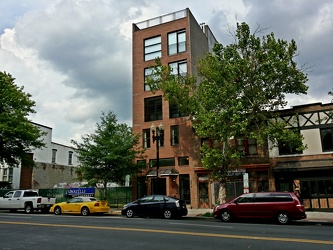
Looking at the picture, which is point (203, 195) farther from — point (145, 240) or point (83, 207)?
point (145, 240)

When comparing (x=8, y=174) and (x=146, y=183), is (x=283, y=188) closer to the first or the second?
(x=146, y=183)

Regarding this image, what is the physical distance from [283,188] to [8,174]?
32659 mm

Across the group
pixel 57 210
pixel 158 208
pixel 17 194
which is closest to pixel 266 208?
pixel 158 208

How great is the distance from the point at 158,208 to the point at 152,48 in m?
19.4

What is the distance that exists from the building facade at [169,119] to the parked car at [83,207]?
6.79 meters

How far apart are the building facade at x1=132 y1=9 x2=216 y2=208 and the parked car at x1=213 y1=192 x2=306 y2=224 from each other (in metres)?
9.21

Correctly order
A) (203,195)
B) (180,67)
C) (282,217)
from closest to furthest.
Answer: (282,217) < (203,195) < (180,67)

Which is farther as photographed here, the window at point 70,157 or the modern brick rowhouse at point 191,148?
the window at point 70,157

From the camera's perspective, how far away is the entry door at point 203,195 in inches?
1073

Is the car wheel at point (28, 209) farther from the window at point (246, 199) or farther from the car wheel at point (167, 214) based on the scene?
the window at point (246, 199)

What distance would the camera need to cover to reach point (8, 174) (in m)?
39.8

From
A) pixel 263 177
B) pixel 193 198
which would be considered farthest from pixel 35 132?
pixel 263 177

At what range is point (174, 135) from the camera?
1192 inches

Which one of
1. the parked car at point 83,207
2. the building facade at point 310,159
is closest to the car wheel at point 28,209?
the parked car at point 83,207
